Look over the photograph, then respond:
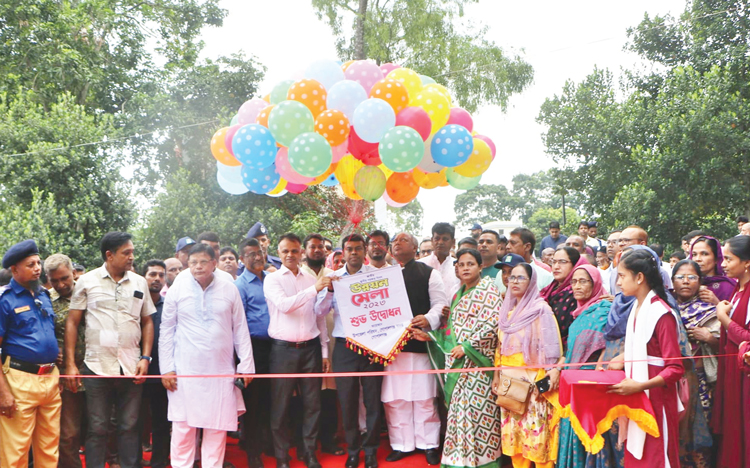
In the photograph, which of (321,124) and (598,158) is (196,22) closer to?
(598,158)

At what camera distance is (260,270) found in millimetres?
5625

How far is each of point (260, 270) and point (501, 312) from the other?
225 centimetres

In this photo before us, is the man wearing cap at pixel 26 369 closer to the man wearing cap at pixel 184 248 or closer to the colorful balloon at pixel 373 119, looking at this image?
the man wearing cap at pixel 184 248

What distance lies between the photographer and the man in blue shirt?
532 centimetres

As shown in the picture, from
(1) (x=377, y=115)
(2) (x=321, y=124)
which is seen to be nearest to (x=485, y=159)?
(1) (x=377, y=115)

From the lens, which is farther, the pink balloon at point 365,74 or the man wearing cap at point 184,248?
the man wearing cap at point 184,248

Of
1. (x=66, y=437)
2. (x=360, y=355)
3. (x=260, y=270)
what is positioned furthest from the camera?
(x=260, y=270)


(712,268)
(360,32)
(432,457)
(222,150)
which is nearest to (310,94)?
(222,150)

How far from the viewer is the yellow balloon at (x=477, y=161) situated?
5.58 metres

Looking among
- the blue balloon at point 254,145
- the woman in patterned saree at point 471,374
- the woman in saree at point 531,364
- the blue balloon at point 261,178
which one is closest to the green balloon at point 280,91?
the blue balloon at point 254,145

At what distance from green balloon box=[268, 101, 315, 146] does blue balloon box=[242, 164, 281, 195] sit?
57 centimetres

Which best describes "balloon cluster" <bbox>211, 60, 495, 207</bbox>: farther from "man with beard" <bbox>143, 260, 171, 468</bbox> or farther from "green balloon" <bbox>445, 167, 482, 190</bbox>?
"man with beard" <bbox>143, 260, 171, 468</bbox>

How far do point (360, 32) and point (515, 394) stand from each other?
14.7m

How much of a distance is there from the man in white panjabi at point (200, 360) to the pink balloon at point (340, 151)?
→ 135cm
